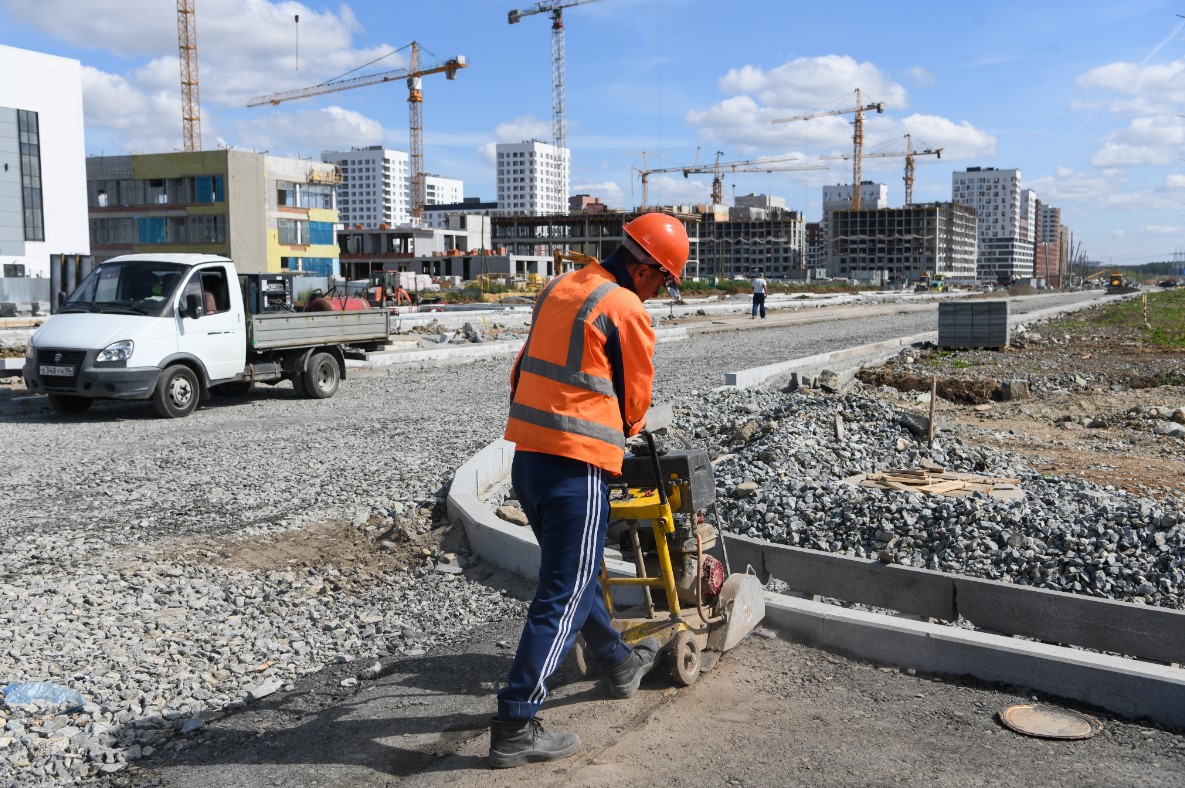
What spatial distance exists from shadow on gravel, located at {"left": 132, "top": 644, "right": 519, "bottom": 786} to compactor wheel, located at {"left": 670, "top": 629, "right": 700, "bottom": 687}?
2.65ft

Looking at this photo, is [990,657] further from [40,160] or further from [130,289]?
[40,160]

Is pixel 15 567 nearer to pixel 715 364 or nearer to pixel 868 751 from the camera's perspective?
pixel 868 751

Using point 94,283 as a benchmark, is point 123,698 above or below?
below

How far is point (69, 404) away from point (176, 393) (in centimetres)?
160

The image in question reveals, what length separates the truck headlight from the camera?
12.9m

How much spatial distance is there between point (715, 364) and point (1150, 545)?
1548 cm

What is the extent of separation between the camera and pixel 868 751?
387 cm

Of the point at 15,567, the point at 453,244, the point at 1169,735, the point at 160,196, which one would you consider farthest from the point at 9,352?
the point at 453,244

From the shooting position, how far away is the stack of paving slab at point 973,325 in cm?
2475

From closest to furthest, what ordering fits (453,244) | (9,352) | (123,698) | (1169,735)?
(1169,735) < (123,698) < (9,352) < (453,244)

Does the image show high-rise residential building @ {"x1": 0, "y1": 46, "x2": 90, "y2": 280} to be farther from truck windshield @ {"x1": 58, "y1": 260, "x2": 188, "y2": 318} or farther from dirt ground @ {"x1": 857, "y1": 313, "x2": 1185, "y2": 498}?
dirt ground @ {"x1": 857, "y1": 313, "x2": 1185, "y2": 498}

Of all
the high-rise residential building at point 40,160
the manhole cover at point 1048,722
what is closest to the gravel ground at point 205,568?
the manhole cover at point 1048,722

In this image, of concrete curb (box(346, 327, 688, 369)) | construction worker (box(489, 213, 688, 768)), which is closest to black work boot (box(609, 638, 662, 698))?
construction worker (box(489, 213, 688, 768))

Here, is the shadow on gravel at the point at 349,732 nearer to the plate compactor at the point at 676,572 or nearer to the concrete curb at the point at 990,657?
the plate compactor at the point at 676,572
